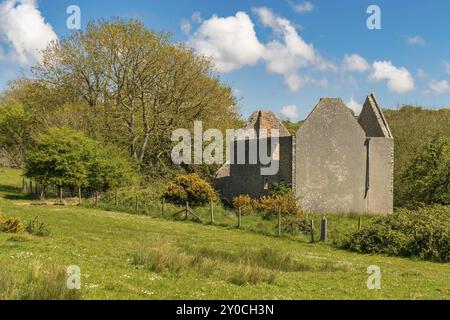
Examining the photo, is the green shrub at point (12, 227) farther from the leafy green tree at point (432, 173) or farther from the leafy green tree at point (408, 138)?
the leafy green tree at point (408, 138)

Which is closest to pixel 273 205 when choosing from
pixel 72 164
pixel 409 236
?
pixel 409 236

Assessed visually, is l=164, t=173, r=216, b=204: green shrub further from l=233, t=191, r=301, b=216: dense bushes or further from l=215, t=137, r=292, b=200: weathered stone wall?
l=215, t=137, r=292, b=200: weathered stone wall

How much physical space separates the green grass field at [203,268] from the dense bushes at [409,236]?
45.7 inches

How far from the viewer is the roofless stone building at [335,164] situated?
33906 millimetres

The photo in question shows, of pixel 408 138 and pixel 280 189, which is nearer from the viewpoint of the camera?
pixel 280 189

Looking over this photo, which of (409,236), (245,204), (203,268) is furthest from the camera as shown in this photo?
(245,204)

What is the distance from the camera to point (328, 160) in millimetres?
34219

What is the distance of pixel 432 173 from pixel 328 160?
8473mm

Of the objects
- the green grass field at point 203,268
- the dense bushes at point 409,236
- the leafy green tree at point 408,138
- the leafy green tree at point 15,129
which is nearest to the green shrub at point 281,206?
the green grass field at point 203,268

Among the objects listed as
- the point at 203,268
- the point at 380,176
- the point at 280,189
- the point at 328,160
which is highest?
the point at 328,160

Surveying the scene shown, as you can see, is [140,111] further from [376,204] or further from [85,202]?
[376,204]

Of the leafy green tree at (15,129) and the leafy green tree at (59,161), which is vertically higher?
the leafy green tree at (15,129)

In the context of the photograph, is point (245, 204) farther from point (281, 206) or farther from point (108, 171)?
point (108, 171)
